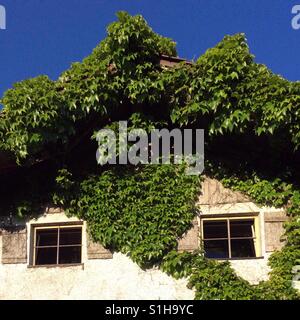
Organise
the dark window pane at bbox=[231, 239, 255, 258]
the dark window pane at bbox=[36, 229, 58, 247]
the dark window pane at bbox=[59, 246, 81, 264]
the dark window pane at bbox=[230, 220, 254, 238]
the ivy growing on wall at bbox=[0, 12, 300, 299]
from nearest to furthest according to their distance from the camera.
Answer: the ivy growing on wall at bbox=[0, 12, 300, 299]
the dark window pane at bbox=[231, 239, 255, 258]
the dark window pane at bbox=[230, 220, 254, 238]
the dark window pane at bbox=[59, 246, 81, 264]
the dark window pane at bbox=[36, 229, 58, 247]

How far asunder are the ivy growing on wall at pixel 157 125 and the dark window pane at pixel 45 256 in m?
0.60

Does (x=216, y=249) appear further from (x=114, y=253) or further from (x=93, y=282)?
(x=93, y=282)

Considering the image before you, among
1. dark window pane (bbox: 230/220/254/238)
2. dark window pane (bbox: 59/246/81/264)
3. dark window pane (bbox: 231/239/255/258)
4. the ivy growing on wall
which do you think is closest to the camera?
the ivy growing on wall

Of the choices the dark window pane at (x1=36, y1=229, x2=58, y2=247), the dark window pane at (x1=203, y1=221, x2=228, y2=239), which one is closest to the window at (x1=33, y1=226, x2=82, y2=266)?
the dark window pane at (x1=36, y1=229, x2=58, y2=247)

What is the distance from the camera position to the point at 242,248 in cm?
895

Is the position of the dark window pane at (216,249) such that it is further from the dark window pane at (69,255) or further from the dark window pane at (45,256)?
the dark window pane at (45,256)

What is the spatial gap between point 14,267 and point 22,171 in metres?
1.41

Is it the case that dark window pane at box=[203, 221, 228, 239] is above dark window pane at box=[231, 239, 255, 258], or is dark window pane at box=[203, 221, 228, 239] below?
above

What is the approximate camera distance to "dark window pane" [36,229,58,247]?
9.30m

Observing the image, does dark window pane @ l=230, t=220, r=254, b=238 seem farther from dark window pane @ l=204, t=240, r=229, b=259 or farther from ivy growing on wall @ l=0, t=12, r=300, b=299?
ivy growing on wall @ l=0, t=12, r=300, b=299

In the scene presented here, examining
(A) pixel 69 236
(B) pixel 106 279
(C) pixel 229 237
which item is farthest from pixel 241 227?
(A) pixel 69 236

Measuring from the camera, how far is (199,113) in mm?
8758
